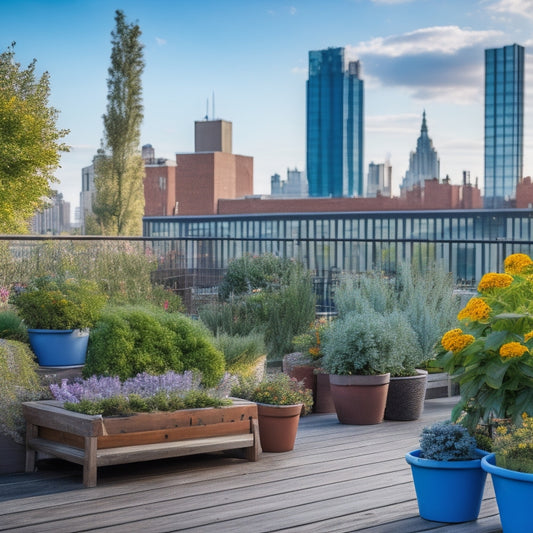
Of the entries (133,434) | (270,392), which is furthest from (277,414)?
(133,434)

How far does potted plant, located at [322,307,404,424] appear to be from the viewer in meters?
6.00

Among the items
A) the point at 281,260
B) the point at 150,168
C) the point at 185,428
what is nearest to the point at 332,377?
the point at 185,428

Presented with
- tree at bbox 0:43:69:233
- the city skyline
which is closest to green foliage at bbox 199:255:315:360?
tree at bbox 0:43:69:233

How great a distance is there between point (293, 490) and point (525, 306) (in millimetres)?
1405

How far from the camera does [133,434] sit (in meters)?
4.44

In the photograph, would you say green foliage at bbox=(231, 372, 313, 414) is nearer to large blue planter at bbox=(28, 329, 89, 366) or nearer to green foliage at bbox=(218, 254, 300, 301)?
large blue planter at bbox=(28, 329, 89, 366)

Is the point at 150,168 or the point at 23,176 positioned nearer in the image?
the point at 23,176

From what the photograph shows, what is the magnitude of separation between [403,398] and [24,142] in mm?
19587

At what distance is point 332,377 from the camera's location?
6.08m

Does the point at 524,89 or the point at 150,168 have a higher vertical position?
the point at 524,89

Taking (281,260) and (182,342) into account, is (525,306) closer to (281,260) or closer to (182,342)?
(182,342)

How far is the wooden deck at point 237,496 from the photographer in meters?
3.66

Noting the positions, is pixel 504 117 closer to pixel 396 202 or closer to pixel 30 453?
pixel 396 202

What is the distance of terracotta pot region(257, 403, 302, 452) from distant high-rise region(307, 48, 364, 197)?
190m
